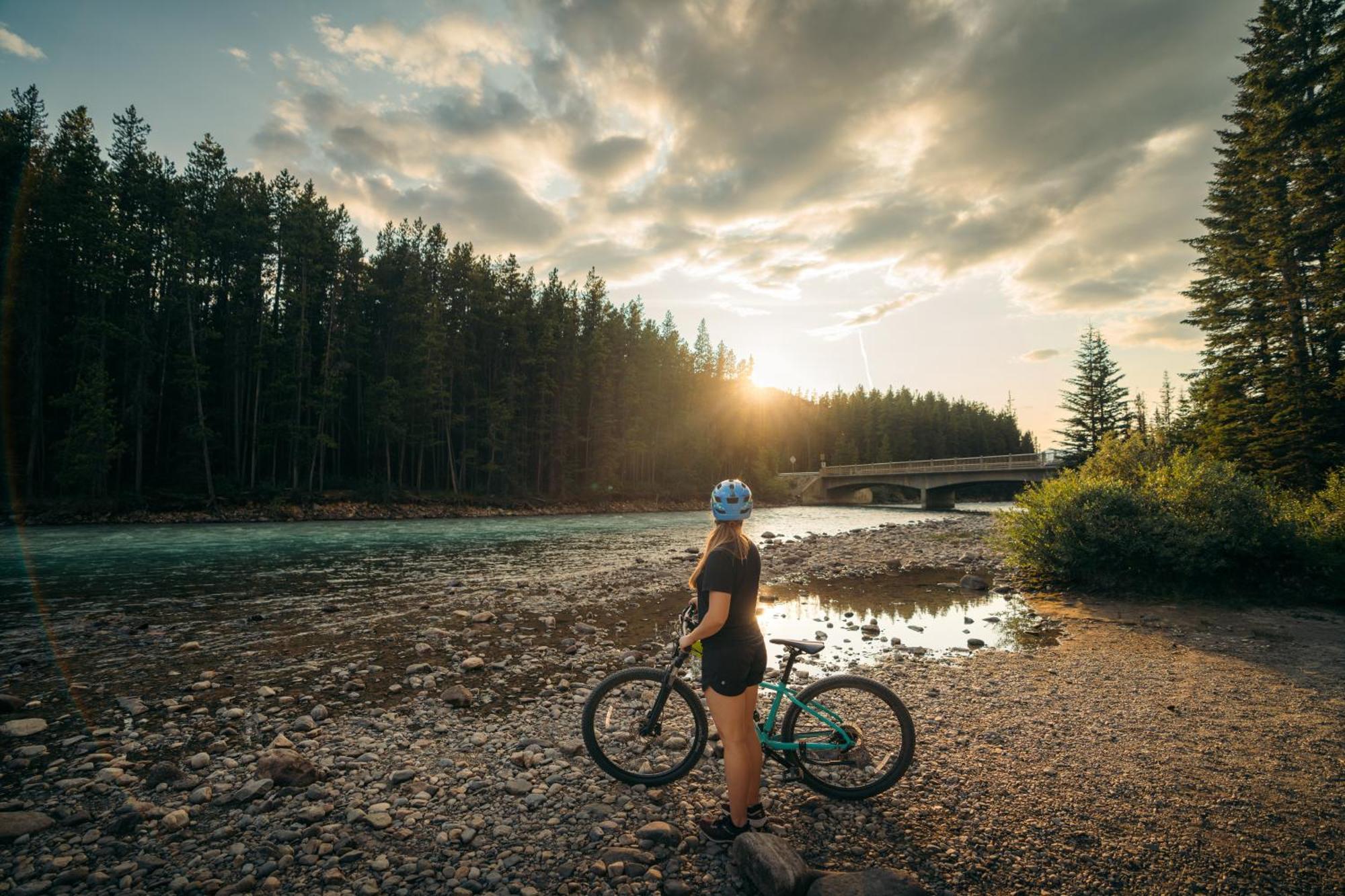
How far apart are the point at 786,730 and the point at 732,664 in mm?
1515

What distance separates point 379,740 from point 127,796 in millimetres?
2144

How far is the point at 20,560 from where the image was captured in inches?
770

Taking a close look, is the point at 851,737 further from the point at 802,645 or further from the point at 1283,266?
the point at 1283,266

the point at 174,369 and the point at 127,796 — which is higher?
the point at 174,369

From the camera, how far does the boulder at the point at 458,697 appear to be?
294 inches

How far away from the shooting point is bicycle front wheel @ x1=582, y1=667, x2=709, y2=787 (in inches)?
214

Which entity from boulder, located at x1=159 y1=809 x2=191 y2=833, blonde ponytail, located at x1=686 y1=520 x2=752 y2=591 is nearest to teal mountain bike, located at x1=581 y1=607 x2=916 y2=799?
blonde ponytail, located at x1=686 y1=520 x2=752 y2=591

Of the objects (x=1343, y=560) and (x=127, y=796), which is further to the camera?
(x=1343, y=560)

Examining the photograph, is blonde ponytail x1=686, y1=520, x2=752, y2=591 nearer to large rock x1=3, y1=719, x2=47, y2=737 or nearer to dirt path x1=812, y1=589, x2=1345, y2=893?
dirt path x1=812, y1=589, x2=1345, y2=893

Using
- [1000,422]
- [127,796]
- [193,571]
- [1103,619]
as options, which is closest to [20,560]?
[193,571]

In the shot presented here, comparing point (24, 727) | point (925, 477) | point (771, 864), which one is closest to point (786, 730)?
point (771, 864)

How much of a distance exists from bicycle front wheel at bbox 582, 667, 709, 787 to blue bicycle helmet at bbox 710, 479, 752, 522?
1.95 metres

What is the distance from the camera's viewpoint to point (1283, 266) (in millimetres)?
25328

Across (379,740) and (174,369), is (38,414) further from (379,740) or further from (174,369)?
(379,740)
